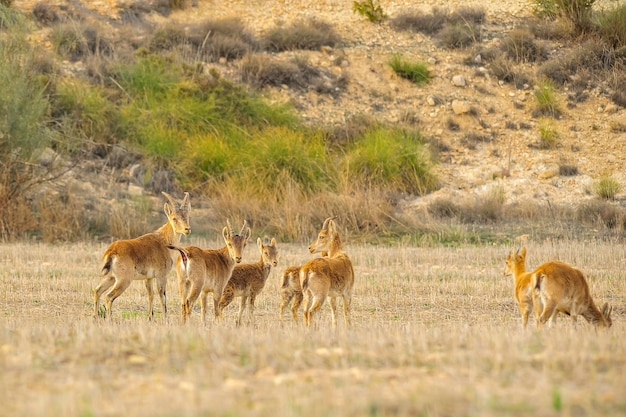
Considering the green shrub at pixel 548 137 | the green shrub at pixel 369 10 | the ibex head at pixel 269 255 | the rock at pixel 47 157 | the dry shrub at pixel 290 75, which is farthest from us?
the green shrub at pixel 369 10

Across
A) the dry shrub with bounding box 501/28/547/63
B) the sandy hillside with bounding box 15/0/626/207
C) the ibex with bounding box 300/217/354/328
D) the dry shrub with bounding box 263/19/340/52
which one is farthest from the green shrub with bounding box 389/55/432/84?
the ibex with bounding box 300/217/354/328

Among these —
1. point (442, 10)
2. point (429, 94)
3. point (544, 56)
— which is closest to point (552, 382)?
point (429, 94)

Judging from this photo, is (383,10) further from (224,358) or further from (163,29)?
(224,358)

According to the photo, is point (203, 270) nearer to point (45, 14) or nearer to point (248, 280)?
point (248, 280)

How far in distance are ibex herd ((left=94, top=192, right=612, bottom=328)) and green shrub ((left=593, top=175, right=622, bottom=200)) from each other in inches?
702

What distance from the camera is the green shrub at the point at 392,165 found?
30.9 metres

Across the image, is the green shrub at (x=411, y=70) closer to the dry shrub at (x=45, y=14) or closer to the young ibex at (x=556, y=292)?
the dry shrub at (x=45, y=14)

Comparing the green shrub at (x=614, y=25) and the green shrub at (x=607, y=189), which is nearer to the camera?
the green shrub at (x=607, y=189)

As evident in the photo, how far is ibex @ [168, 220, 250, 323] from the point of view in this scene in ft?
43.7

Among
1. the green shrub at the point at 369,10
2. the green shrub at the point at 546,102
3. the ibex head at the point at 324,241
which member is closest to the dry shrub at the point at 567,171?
the green shrub at the point at 546,102

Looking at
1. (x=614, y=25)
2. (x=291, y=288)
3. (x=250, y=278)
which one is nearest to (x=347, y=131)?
(x=614, y=25)

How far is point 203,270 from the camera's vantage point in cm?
1341

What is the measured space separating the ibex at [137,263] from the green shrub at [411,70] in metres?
27.0

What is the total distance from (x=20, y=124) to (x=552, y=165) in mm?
18459
